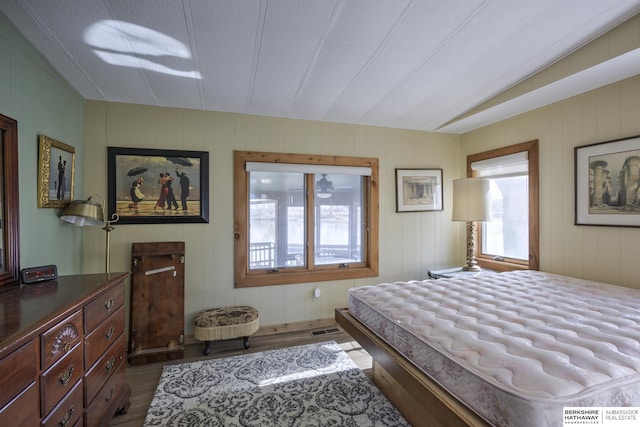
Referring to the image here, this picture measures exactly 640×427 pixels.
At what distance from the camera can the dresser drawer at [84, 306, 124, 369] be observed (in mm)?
Result: 1562

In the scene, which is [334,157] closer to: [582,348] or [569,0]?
[569,0]

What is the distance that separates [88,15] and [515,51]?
2.88 m

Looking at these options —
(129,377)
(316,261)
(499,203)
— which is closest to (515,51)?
(499,203)

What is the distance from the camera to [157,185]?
9.71ft

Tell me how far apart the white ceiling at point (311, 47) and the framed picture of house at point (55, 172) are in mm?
606

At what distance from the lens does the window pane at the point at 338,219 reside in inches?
142

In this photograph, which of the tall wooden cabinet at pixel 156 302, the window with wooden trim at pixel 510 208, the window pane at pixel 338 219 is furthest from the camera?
the window pane at pixel 338 219

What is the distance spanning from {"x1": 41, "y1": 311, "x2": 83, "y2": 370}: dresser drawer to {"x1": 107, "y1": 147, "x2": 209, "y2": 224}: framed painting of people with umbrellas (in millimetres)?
1648

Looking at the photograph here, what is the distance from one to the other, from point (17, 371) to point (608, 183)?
12.6 ft

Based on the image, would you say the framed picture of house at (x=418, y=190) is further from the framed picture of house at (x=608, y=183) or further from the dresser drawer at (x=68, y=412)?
the dresser drawer at (x=68, y=412)

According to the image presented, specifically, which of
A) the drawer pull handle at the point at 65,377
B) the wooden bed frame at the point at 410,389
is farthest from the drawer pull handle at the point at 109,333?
the wooden bed frame at the point at 410,389

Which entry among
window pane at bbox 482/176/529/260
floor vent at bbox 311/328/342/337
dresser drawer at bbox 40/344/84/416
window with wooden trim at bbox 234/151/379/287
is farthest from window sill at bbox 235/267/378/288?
dresser drawer at bbox 40/344/84/416

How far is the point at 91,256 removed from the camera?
111 inches

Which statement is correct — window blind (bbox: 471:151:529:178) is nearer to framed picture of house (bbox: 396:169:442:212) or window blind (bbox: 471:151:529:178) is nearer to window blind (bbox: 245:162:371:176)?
framed picture of house (bbox: 396:169:442:212)
